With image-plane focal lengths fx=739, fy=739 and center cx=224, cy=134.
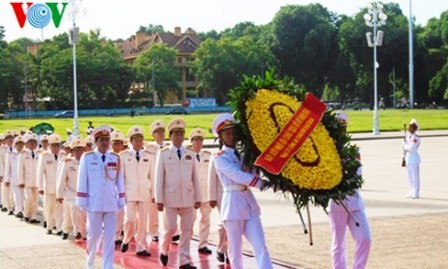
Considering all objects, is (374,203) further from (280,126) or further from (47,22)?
(47,22)

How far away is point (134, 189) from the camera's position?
10898 millimetres

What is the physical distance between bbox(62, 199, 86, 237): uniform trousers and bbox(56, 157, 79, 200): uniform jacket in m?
0.15

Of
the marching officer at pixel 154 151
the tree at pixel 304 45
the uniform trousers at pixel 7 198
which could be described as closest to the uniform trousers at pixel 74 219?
the marching officer at pixel 154 151

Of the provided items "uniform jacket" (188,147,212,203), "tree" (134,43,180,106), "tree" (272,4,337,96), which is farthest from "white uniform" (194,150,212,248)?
"tree" (134,43,180,106)

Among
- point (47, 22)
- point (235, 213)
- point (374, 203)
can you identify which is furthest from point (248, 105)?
point (47, 22)

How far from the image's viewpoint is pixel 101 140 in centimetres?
884

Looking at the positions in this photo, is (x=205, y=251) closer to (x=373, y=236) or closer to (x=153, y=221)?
(x=153, y=221)

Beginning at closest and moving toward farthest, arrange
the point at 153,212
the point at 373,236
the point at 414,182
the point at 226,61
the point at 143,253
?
the point at 143,253, the point at 373,236, the point at 153,212, the point at 414,182, the point at 226,61

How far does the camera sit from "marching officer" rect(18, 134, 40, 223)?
14.5 metres

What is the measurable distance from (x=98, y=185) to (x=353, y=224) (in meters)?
3.04

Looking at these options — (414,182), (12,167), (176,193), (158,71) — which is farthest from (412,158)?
(158,71)

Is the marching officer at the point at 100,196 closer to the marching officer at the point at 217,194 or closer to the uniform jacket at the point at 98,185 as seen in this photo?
the uniform jacket at the point at 98,185

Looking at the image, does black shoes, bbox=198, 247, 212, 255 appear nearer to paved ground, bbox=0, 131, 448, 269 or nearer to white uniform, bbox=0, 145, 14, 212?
paved ground, bbox=0, 131, 448, 269

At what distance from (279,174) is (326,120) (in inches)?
33.2
